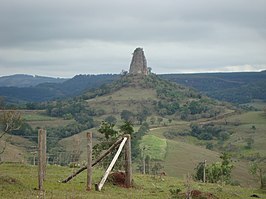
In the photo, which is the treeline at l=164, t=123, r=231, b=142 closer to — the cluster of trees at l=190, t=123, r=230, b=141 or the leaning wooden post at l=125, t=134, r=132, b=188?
the cluster of trees at l=190, t=123, r=230, b=141

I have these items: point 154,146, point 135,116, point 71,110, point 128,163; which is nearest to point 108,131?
point 128,163

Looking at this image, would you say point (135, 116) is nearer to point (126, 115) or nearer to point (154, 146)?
point (126, 115)

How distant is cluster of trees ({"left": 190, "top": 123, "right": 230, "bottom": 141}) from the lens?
118562 millimetres

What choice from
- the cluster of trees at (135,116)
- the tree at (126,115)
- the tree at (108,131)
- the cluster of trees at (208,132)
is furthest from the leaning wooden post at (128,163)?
the tree at (126,115)

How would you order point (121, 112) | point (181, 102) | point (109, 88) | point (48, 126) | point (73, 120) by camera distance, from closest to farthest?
point (48, 126) < point (73, 120) < point (121, 112) < point (181, 102) < point (109, 88)

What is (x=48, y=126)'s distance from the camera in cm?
11706

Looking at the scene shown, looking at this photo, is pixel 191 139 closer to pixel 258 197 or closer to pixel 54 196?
pixel 258 197

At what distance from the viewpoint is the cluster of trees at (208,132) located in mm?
118562

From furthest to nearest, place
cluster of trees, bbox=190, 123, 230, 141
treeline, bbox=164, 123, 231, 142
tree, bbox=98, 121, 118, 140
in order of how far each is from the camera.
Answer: cluster of trees, bbox=190, 123, 230, 141, treeline, bbox=164, 123, 231, 142, tree, bbox=98, 121, 118, 140

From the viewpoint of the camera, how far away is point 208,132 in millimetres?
124062

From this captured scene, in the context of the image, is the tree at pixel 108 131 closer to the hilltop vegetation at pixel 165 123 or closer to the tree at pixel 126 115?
the hilltop vegetation at pixel 165 123

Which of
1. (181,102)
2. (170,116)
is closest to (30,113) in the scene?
(170,116)

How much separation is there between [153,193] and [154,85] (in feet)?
550

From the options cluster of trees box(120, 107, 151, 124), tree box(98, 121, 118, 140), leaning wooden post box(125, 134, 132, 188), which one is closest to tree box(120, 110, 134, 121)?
cluster of trees box(120, 107, 151, 124)
